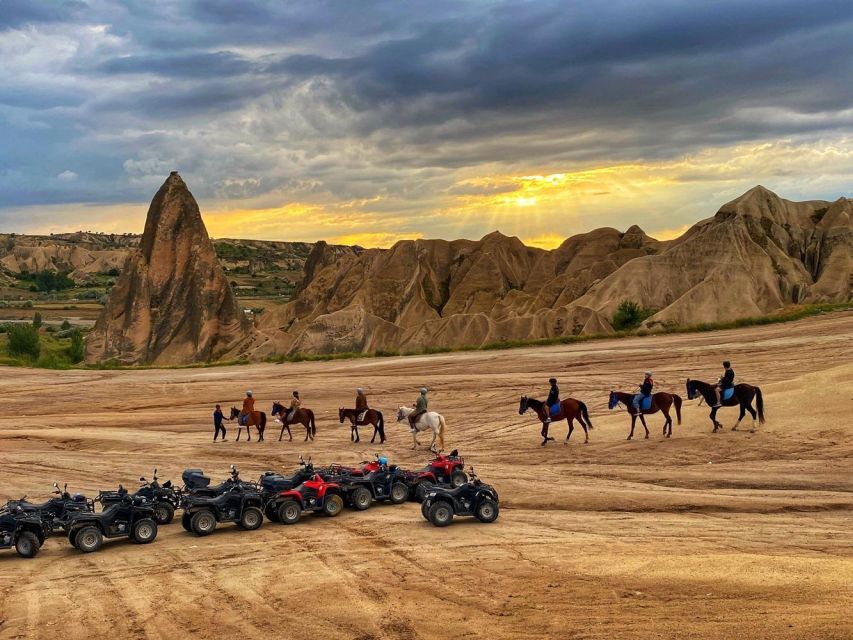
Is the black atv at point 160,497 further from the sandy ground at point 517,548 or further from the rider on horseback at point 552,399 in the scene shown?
the rider on horseback at point 552,399

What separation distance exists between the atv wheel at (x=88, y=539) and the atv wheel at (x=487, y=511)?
773cm

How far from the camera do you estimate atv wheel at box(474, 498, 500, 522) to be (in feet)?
61.2

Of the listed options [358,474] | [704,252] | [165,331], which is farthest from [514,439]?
[704,252]

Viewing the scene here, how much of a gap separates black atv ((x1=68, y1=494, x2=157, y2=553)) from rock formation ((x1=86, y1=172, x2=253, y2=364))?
6064 centimetres

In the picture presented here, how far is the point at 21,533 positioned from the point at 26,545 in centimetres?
26

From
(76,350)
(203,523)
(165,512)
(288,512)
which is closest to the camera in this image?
(203,523)

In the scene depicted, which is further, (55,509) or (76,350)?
(76,350)

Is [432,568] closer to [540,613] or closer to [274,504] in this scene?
[540,613]

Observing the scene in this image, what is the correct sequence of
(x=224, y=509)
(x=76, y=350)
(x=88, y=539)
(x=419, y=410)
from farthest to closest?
(x=76, y=350) < (x=419, y=410) < (x=224, y=509) < (x=88, y=539)

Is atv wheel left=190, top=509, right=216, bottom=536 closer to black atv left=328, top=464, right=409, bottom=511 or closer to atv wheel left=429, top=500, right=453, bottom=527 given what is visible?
black atv left=328, top=464, right=409, bottom=511

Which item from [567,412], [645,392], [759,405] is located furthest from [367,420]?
[759,405]

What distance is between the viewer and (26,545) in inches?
695

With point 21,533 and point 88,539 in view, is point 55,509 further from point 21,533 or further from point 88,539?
point 88,539

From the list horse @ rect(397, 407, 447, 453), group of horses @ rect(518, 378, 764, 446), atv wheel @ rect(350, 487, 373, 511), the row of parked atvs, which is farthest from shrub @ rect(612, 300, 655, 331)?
atv wheel @ rect(350, 487, 373, 511)
